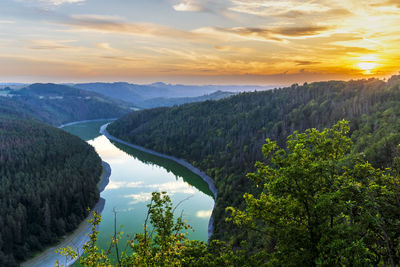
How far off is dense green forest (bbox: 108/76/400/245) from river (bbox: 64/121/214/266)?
5.91 metres

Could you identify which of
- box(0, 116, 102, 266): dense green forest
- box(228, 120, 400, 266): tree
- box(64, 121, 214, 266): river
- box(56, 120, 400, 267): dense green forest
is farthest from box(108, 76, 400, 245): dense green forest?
box(0, 116, 102, 266): dense green forest

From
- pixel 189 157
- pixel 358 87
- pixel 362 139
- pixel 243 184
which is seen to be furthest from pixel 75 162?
pixel 358 87

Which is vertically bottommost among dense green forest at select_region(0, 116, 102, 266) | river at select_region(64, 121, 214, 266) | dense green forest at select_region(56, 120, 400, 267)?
river at select_region(64, 121, 214, 266)

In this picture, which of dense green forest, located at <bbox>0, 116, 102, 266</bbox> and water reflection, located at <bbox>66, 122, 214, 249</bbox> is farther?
water reflection, located at <bbox>66, 122, 214, 249</bbox>

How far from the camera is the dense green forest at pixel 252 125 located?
70100 mm

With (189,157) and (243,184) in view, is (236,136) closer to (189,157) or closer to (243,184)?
(189,157)

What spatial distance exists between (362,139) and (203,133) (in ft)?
328

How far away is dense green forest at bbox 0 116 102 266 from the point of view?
52.7 m

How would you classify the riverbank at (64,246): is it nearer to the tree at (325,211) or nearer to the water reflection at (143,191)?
the water reflection at (143,191)

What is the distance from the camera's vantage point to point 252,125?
452ft

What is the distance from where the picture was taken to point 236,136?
133875 mm

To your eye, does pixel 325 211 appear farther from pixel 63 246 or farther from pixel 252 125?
pixel 252 125

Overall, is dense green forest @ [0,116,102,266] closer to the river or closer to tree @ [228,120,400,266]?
the river

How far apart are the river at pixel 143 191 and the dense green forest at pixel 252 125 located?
232 inches
